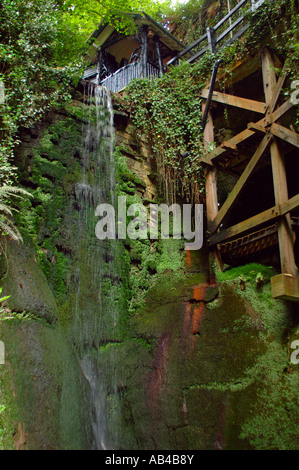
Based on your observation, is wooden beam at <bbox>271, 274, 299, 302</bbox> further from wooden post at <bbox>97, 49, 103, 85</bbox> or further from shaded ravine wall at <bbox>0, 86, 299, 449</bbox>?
wooden post at <bbox>97, 49, 103, 85</bbox>

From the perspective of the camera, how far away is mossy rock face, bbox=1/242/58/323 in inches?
167

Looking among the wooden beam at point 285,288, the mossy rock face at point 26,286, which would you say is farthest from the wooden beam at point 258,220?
the mossy rock face at point 26,286

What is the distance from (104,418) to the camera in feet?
15.4

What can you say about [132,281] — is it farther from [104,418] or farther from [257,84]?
[257,84]

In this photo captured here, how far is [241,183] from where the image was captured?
21.2 feet

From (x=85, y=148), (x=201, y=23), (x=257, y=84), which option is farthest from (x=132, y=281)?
(x=201, y=23)

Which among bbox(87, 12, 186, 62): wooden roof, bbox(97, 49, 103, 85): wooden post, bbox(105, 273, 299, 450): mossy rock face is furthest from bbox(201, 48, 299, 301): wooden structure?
bbox(97, 49, 103, 85): wooden post

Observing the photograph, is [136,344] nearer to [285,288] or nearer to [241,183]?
[285,288]

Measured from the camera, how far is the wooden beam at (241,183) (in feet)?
20.1

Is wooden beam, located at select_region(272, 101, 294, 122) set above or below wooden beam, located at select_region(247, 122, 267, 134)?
above

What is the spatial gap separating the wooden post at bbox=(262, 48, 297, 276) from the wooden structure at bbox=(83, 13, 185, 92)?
14.5 ft

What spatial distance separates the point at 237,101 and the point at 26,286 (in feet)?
17.5

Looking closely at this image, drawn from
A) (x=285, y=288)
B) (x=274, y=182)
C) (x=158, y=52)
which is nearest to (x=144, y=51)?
(x=158, y=52)
